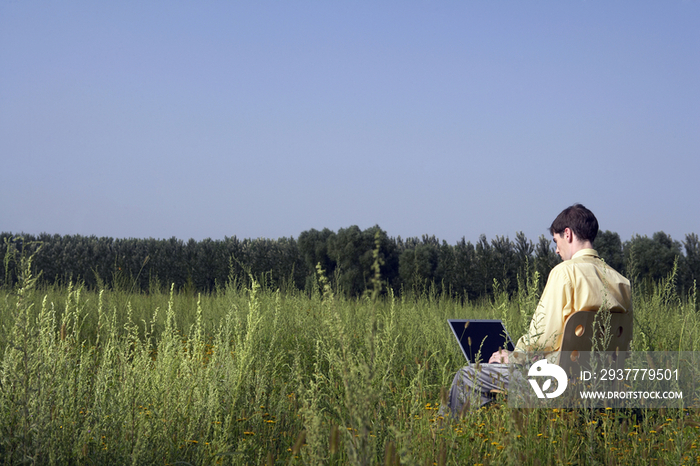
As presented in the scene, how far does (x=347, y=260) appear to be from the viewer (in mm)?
13805

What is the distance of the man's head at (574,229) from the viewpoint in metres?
3.15

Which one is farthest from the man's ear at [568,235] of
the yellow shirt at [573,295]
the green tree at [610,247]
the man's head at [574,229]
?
the green tree at [610,247]

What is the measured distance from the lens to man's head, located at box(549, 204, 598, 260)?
3.15 meters

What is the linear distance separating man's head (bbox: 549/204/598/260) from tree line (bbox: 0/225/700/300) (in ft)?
15.5

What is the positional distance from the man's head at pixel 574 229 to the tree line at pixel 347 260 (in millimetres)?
4732

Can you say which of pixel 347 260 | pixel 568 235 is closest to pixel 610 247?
pixel 347 260

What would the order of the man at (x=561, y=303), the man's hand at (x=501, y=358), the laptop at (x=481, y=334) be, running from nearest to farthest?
the man at (x=561, y=303) < the man's hand at (x=501, y=358) < the laptop at (x=481, y=334)

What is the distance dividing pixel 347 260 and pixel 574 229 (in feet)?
35.3

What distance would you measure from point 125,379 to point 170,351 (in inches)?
34.5

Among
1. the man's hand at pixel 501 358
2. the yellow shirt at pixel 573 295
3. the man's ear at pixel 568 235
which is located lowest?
the man's hand at pixel 501 358

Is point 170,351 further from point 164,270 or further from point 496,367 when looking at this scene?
point 164,270

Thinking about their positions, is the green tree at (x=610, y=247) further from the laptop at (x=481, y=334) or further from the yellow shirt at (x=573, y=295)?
the yellow shirt at (x=573, y=295)

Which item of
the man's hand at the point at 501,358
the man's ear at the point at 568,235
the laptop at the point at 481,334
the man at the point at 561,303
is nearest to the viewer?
the man at the point at 561,303

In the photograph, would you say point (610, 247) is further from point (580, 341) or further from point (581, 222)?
point (580, 341)
